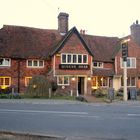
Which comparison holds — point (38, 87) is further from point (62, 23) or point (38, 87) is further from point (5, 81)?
point (62, 23)

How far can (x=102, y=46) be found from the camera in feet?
174

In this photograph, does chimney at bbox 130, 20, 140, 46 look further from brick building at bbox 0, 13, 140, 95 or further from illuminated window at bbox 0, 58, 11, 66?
illuminated window at bbox 0, 58, 11, 66

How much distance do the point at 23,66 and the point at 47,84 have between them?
852cm

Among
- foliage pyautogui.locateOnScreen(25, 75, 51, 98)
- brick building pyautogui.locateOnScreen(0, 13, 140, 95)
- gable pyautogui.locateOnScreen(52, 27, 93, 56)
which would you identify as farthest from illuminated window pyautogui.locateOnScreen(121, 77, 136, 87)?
foliage pyautogui.locateOnScreen(25, 75, 51, 98)

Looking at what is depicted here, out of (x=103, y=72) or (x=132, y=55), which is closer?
(x=103, y=72)

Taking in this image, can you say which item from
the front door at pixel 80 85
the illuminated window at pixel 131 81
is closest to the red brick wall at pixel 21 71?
the front door at pixel 80 85

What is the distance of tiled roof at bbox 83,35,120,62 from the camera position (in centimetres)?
5081

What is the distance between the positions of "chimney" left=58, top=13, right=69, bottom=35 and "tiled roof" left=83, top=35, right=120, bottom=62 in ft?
10.8

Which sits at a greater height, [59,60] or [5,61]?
[59,60]

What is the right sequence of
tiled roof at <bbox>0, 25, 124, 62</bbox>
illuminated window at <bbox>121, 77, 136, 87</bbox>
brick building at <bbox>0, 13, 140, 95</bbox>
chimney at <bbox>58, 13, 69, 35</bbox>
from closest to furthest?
brick building at <bbox>0, 13, 140, 95</bbox>
tiled roof at <bbox>0, 25, 124, 62</bbox>
chimney at <bbox>58, 13, 69, 35</bbox>
illuminated window at <bbox>121, 77, 136, 87</bbox>

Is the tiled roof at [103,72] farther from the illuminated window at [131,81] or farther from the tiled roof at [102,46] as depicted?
the illuminated window at [131,81]

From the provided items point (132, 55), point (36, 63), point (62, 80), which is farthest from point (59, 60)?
point (132, 55)

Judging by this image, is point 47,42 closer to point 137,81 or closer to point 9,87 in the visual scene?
point 9,87

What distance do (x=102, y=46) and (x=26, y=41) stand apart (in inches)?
449
